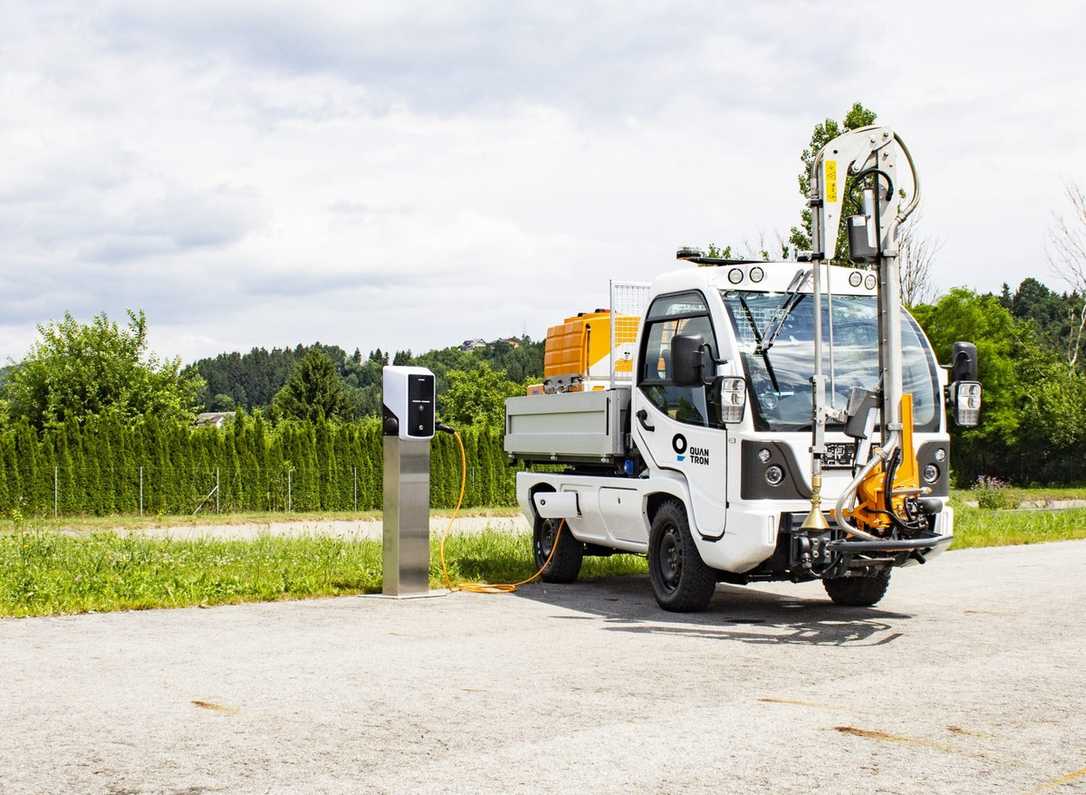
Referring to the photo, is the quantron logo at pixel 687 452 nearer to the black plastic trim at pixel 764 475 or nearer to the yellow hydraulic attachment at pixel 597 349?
the black plastic trim at pixel 764 475

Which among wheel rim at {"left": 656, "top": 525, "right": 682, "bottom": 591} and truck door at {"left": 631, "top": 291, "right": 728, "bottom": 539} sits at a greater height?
truck door at {"left": 631, "top": 291, "right": 728, "bottom": 539}

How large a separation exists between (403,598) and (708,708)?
5471 millimetres

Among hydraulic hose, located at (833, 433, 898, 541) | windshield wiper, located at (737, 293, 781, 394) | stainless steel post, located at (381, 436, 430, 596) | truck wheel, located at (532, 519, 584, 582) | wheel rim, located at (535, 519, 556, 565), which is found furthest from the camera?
wheel rim, located at (535, 519, 556, 565)

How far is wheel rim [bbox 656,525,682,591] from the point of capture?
10.9m

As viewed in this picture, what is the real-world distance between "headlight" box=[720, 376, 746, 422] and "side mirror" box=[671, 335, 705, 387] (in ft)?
0.84

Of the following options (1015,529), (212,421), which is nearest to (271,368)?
(212,421)

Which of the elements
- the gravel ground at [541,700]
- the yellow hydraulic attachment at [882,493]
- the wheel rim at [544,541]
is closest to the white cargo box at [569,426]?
the wheel rim at [544,541]

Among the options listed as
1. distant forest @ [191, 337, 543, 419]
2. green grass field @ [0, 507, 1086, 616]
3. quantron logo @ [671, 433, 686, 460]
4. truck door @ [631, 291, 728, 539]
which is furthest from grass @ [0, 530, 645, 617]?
distant forest @ [191, 337, 543, 419]

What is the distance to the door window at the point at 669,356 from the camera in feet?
34.4

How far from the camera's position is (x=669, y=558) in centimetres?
1109

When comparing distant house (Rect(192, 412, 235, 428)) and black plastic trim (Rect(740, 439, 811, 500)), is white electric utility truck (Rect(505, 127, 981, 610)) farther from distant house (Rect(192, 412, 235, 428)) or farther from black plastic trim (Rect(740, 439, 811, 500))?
distant house (Rect(192, 412, 235, 428))

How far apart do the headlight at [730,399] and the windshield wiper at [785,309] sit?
574 mm

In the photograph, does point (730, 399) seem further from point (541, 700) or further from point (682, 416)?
point (541, 700)

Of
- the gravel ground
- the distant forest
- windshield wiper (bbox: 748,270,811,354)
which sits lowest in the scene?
the gravel ground
